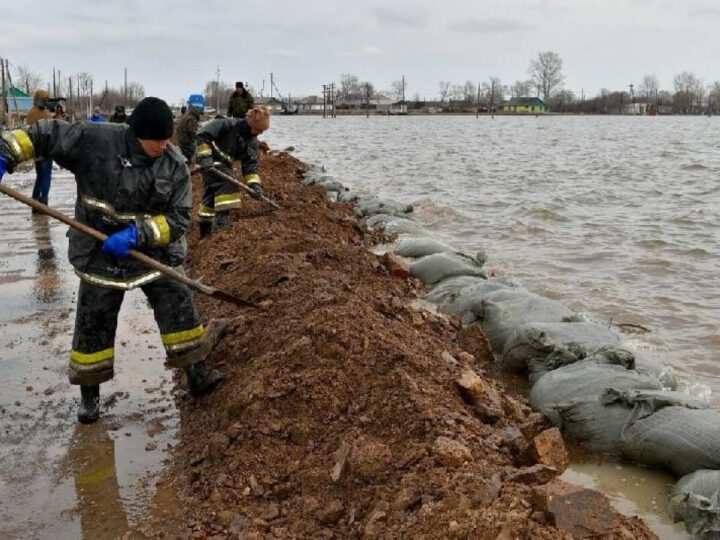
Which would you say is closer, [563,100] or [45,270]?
[45,270]

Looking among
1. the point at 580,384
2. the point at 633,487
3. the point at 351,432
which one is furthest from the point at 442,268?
the point at 351,432

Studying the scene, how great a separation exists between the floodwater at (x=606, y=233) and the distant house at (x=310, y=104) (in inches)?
3437

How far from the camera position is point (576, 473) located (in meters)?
3.34

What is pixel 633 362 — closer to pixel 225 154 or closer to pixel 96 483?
pixel 96 483

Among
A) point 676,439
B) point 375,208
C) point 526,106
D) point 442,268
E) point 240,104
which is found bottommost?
point 676,439

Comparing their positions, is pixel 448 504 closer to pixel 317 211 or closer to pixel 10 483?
pixel 10 483

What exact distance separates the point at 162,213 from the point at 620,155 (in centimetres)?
2387

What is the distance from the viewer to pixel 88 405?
3502mm

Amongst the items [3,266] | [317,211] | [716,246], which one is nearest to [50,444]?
[3,266]

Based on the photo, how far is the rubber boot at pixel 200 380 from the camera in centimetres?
369

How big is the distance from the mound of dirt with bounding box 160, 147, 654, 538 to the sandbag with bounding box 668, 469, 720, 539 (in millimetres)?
367

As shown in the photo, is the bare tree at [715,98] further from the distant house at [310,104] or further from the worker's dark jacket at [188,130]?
the worker's dark jacket at [188,130]

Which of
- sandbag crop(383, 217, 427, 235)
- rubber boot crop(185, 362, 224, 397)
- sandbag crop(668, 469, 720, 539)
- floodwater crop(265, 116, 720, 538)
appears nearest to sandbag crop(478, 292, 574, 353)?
floodwater crop(265, 116, 720, 538)

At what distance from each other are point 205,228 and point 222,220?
1.00 feet
